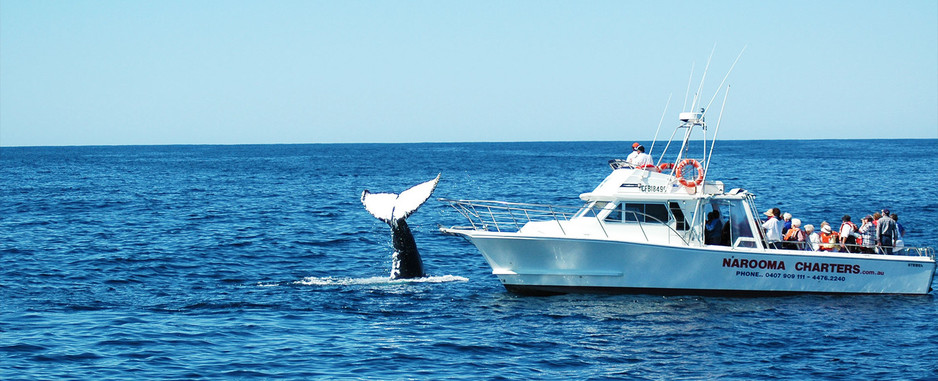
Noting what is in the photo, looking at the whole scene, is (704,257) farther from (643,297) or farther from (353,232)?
(353,232)

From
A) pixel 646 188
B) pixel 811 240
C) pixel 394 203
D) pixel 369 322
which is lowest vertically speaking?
pixel 369 322

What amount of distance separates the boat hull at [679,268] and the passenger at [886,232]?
71 centimetres

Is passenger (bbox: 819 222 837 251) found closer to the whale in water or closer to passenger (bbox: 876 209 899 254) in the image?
passenger (bbox: 876 209 899 254)

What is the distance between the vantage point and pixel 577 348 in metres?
16.9

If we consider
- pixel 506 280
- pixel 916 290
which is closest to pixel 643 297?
pixel 506 280

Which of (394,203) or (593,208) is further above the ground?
(394,203)

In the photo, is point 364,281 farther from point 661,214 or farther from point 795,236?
point 795,236

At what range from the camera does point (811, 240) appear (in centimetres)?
2136

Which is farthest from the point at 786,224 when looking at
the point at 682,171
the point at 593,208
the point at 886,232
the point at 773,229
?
the point at 593,208

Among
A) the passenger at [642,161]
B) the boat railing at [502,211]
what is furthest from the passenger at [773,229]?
the boat railing at [502,211]

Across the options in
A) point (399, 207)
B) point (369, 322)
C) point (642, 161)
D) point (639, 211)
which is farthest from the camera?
point (642, 161)

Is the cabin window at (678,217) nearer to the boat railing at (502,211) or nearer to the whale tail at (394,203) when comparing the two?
the boat railing at (502,211)

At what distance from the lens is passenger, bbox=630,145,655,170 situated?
70.2 feet

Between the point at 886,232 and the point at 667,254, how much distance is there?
5.35m
